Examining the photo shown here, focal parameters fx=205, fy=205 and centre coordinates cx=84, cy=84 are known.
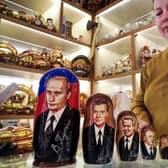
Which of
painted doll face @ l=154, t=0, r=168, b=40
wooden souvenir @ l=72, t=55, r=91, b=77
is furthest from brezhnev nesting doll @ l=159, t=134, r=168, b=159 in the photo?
wooden souvenir @ l=72, t=55, r=91, b=77

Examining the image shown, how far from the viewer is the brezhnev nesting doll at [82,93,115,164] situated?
1.23 ft

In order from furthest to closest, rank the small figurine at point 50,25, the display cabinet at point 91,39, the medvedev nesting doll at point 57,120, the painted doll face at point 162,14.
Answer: the small figurine at point 50,25, the display cabinet at point 91,39, the painted doll face at point 162,14, the medvedev nesting doll at point 57,120

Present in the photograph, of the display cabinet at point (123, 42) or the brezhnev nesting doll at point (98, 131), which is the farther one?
the display cabinet at point (123, 42)

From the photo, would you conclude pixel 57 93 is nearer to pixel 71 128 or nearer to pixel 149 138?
pixel 71 128

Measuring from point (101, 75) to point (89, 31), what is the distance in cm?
47

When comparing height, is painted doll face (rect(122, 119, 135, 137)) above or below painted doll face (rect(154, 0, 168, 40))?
below

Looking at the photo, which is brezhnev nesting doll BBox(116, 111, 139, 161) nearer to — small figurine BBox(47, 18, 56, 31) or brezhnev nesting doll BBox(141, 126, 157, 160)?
brezhnev nesting doll BBox(141, 126, 157, 160)

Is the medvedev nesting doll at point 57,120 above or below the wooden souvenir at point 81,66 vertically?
below

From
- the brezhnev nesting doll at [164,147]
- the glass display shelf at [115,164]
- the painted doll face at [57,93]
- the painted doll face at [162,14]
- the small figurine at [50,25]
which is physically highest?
the small figurine at [50,25]

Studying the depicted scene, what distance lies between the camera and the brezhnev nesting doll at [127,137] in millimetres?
401

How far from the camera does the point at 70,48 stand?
1.89m

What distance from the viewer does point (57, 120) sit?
37 cm

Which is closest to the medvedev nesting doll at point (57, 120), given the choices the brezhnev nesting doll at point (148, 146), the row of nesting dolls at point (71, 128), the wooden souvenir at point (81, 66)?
the row of nesting dolls at point (71, 128)

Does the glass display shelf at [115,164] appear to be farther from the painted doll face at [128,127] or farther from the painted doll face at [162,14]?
the painted doll face at [162,14]
